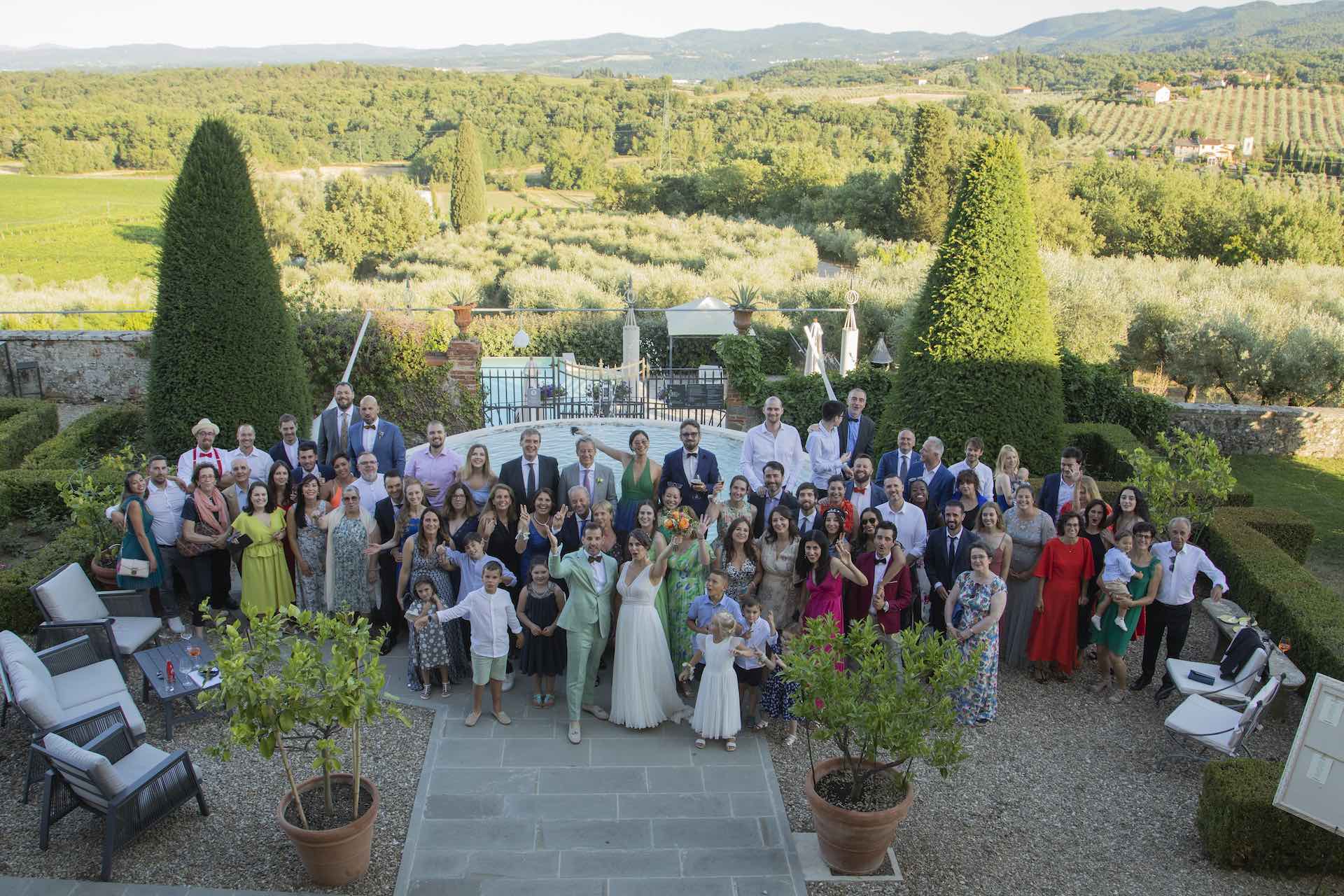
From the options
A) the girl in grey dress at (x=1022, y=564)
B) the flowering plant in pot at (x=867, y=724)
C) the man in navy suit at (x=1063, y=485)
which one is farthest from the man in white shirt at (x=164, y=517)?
the man in navy suit at (x=1063, y=485)

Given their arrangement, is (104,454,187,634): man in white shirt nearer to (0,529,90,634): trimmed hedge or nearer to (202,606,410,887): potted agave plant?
(0,529,90,634): trimmed hedge

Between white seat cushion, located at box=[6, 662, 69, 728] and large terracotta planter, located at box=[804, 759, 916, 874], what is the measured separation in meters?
4.69

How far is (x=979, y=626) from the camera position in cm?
687

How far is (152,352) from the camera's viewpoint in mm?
11094

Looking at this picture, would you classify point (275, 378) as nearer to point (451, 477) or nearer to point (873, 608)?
point (451, 477)

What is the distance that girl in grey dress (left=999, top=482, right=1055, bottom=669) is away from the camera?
7.68 m

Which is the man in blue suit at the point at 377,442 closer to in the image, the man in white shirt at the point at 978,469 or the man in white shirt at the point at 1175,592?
the man in white shirt at the point at 978,469

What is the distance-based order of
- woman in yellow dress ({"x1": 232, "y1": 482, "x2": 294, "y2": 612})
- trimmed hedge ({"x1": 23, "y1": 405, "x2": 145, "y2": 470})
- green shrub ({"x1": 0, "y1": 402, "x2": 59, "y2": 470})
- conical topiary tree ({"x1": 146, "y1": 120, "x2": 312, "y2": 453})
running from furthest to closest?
1. green shrub ({"x1": 0, "y1": 402, "x2": 59, "y2": 470})
2. trimmed hedge ({"x1": 23, "y1": 405, "x2": 145, "y2": 470})
3. conical topiary tree ({"x1": 146, "y1": 120, "x2": 312, "y2": 453})
4. woman in yellow dress ({"x1": 232, "y1": 482, "x2": 294, "y2": 612})

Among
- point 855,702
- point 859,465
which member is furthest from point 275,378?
point 855,702

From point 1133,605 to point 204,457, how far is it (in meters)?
7.85

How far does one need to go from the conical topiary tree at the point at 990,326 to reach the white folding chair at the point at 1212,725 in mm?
4299

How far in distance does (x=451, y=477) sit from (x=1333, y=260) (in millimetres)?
34876

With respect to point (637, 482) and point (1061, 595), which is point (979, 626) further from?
point (637, 482)

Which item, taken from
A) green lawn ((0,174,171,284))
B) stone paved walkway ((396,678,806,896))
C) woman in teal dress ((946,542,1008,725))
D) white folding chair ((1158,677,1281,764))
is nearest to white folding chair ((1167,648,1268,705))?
white folding chair ((1158,677,1281,764))
